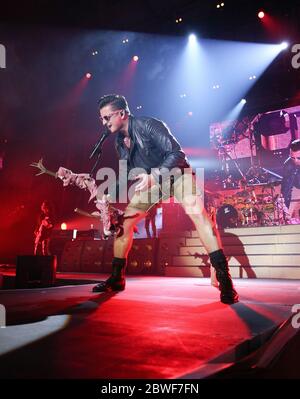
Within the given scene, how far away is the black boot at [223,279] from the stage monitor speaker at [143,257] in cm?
481

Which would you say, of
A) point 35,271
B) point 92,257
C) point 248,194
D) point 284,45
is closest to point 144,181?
point 35,271

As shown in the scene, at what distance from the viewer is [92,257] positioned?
8.64 meters

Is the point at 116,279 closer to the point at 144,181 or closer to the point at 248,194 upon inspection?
the point at 144,181

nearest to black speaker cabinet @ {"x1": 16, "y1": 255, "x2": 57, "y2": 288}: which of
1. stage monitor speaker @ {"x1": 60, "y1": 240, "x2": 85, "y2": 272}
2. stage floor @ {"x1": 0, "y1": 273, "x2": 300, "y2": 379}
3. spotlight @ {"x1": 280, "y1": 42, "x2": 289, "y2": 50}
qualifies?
stage floor @ {"x1": 0, "y1": 273, "x2": 300, "y2": 379}

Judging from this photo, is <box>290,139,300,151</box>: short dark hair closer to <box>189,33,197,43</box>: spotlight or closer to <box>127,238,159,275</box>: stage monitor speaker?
<box>189,33,197,43</box>: spotlight

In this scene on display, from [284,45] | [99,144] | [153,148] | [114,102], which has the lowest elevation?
[153,148]

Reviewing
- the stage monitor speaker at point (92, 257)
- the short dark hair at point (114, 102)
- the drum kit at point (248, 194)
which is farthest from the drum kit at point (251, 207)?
the short dark hair at point (114, 102)

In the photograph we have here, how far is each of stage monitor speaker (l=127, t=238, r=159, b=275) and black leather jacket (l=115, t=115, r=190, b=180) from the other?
4497 millimetres

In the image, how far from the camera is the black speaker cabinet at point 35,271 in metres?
4.87

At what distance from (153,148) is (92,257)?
19.9ft

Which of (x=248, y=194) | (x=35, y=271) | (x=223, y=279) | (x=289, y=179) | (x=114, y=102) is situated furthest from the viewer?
(x=248, y=194)

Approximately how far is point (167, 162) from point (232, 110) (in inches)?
534

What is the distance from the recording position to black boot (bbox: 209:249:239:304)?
2.56 metres

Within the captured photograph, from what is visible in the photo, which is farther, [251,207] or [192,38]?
[251,207]
